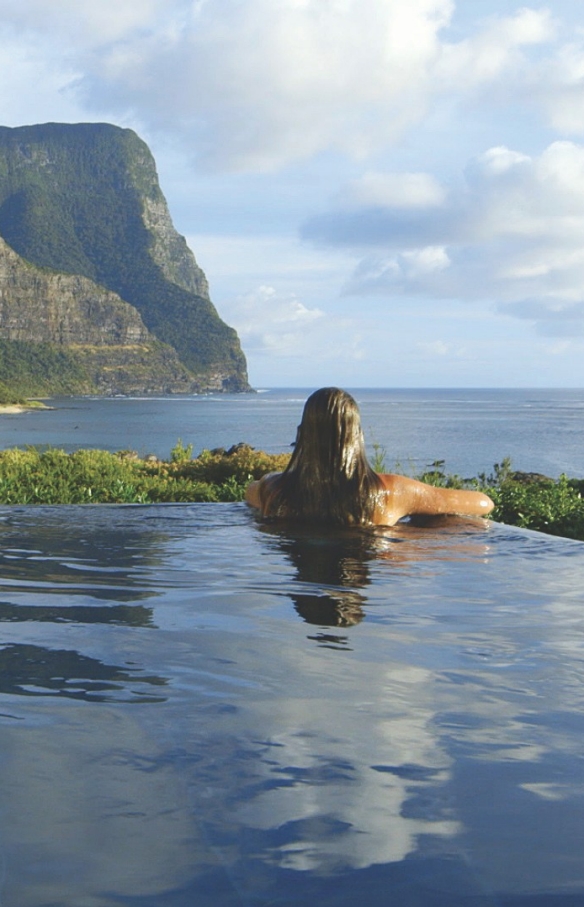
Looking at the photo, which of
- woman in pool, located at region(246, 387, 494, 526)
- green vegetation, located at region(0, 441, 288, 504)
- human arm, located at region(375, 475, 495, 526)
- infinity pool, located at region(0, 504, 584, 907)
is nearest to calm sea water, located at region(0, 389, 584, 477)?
green vegetation, located at region(0, 441, 288, 504)

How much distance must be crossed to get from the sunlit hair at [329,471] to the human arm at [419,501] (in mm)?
133

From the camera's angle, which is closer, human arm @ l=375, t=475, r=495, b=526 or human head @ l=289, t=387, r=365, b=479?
human head @ l=289, t=387, r=365, b=479

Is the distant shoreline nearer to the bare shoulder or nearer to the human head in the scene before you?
the bare shoulder

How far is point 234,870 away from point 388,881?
0.36m

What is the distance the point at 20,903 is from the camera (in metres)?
1.99

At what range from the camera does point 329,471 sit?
759 cm

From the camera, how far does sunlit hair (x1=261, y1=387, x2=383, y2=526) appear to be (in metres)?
7.36

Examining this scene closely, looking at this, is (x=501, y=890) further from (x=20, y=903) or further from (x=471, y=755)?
(x=20, y=903)

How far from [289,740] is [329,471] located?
4.71 metres

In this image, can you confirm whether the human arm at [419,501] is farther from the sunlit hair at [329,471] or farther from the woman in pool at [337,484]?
the sunlit hair at [329,471]

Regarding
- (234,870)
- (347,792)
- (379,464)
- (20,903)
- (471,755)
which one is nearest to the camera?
(20,903)

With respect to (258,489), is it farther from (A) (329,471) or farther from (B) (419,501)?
(B) (419,501)

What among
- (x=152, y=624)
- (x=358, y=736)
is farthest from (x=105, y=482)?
(x=358, y=736)

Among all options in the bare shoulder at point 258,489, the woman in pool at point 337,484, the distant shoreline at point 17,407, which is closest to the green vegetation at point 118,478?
the bare shoulder at point 258,489
